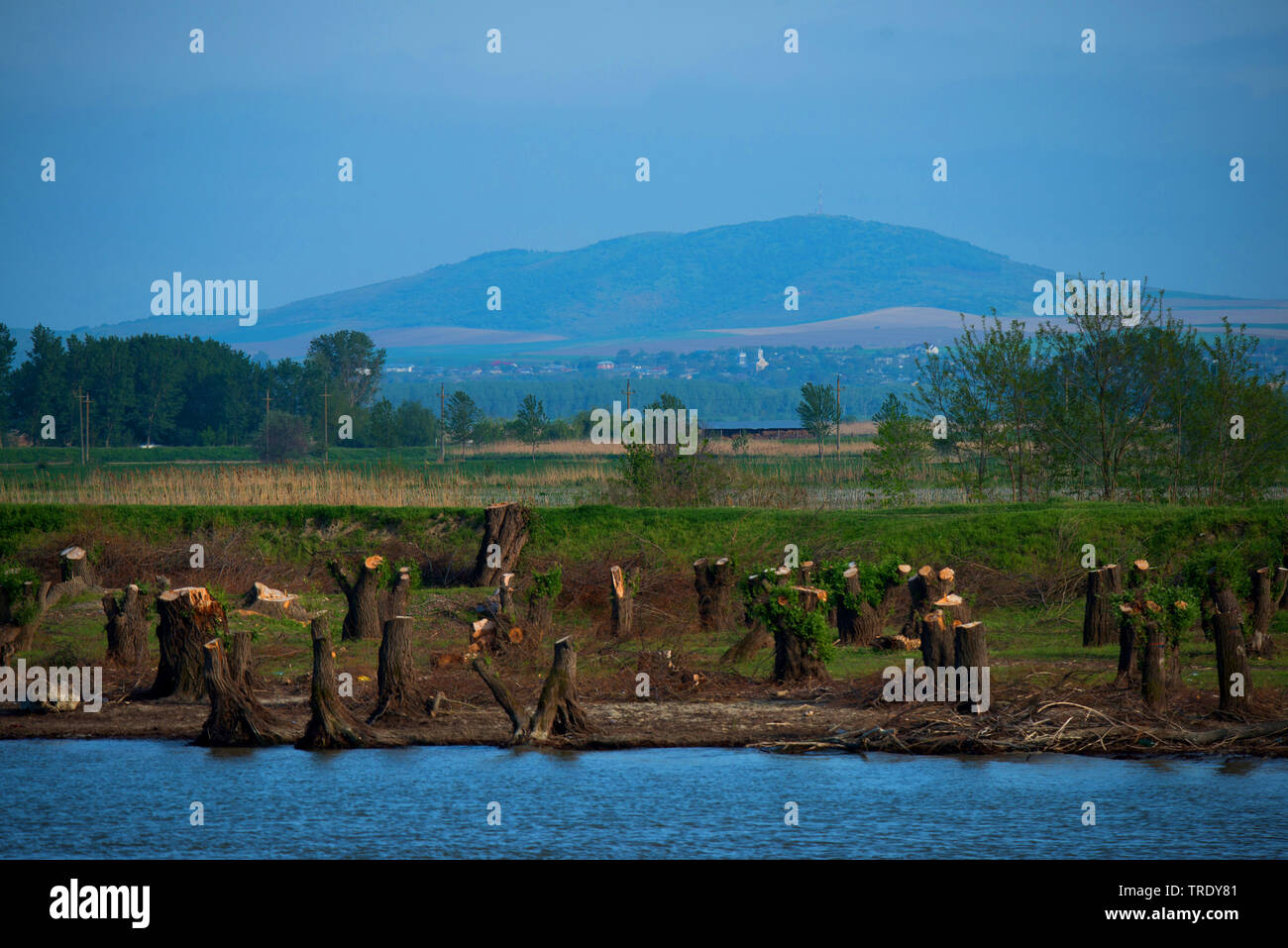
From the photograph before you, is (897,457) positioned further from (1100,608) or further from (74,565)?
(74,565)

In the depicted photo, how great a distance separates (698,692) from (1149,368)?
23.1m

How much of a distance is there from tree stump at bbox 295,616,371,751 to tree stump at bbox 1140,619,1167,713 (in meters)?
8.73

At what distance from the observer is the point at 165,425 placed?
108 m

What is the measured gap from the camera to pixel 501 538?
27.8 m

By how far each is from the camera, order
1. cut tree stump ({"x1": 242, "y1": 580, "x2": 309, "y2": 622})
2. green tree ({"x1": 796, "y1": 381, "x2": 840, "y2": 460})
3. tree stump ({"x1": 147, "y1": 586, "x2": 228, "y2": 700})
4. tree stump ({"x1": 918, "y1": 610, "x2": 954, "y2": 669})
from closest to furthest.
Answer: tree stump ({"x1": 918, "y1": 610, "x2": 954, "y2": 669}) → tree stump ({"x1": 147, "y1": 586, "x2": 228, "y2": 700}) → cut tree stump ({"x1": 242, "y1": 580, "x2": 309, "y2": 622}) → green tree ({"x1": 796, "y1": 381, "x2": 840, "y2": 460})

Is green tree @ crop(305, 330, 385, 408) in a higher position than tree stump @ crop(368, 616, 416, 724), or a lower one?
higher

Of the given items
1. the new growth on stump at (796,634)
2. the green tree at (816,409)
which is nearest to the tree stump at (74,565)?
the new growth on stump at (796,634)

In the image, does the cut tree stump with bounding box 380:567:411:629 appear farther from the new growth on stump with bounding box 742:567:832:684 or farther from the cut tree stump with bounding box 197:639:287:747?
the new growth on stump with bounding box 742:567:832:684

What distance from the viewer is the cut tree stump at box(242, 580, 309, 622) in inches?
920

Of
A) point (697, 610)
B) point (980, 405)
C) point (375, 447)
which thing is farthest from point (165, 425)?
point (697, 610)
